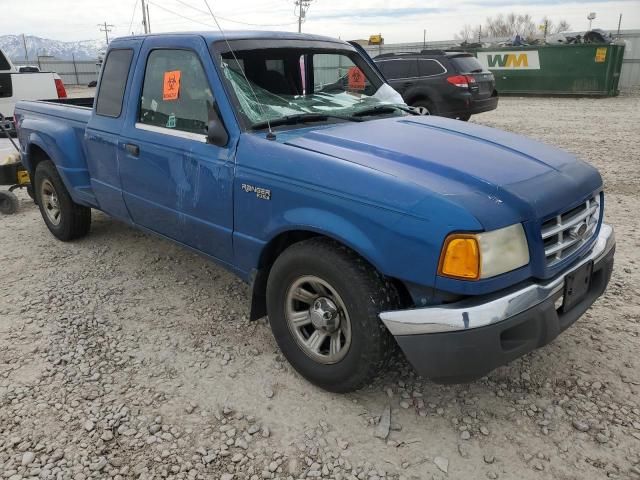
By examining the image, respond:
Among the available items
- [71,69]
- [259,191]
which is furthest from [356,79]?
[71,69]

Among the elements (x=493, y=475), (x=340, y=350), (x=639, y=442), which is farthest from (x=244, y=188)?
(x=639, y=442)

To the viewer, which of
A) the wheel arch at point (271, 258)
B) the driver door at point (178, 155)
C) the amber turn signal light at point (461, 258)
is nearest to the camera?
the amber turn signal light at point (461, 258)

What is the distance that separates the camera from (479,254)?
2.18 m

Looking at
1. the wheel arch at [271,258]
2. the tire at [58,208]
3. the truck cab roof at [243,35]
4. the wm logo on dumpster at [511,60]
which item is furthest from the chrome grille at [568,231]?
the wm logo on dumpster at [511,60]

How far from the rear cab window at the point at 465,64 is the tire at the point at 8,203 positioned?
898cm

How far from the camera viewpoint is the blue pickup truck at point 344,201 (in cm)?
225

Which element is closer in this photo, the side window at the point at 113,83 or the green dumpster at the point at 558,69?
the side window at the point at 113,83

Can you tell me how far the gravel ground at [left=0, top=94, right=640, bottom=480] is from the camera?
2396mm

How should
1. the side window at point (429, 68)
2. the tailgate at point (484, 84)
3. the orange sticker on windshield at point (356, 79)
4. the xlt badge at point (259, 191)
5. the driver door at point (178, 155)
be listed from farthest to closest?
the side window at point (429, 68), the tailgate at point (484, 84), the orange sticker on windshield at point (356, 79), the driver door at point (178, 155), the xlt badge at point (259, 191)

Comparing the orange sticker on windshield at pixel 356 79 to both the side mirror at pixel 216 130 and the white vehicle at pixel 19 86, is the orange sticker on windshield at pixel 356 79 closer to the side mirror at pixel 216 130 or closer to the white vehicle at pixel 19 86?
the side mirror at pixel 216 130

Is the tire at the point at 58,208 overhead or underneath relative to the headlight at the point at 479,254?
underneath

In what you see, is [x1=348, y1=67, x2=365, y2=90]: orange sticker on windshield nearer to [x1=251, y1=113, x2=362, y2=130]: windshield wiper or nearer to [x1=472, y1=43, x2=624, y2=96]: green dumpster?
[x1=251, y1=113, x2=362, y2=130]: windshield wiper

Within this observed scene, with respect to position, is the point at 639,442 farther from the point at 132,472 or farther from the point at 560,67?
the point at 560,67

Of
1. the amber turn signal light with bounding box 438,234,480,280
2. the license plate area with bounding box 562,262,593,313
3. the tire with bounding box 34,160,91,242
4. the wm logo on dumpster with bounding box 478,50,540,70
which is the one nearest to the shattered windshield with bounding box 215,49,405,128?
the amber turn signal light with bounding box 438,234,480,280
